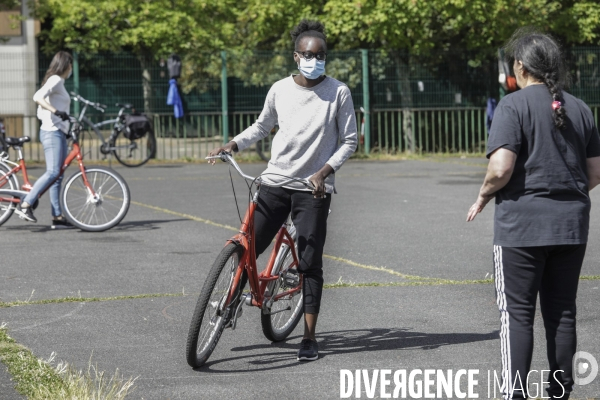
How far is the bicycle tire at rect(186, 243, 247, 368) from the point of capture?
18.1ft

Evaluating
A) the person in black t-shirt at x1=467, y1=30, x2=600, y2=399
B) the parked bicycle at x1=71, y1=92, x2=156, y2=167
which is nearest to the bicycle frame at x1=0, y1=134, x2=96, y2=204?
the person in black t-shirt at x1=467, y1=30, x2=600, y2=399

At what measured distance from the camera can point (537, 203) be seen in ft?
15.1

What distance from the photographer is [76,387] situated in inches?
187

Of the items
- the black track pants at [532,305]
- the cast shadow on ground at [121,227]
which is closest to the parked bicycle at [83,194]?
the cast shadow on ground at [121,227]

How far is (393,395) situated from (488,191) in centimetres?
115

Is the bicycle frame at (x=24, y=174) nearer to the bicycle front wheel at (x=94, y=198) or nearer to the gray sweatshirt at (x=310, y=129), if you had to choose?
the bicycle front wheel at (x=94, y=198)

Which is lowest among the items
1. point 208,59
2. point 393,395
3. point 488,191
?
point 393,395

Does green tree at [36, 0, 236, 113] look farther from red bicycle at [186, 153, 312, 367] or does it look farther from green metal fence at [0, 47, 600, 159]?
red bicycle at [186, 153, 312, 367]

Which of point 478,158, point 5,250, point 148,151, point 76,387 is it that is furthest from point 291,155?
point 478,158

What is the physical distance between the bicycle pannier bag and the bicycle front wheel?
8.93 m

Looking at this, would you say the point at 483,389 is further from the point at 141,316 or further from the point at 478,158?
the point at 478,158

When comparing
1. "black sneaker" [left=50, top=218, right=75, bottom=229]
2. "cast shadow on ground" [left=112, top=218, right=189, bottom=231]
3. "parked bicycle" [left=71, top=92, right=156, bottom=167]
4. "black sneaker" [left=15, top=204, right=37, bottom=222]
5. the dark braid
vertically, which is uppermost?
the dark braid

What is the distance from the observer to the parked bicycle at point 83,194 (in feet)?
37.3

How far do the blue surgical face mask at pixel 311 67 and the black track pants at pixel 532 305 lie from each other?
172 centimetres
